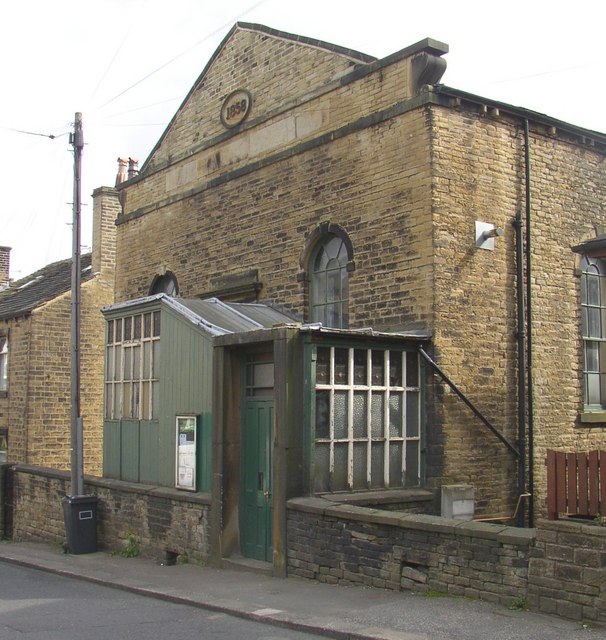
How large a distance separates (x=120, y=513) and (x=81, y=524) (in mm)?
836

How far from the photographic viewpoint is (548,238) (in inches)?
543

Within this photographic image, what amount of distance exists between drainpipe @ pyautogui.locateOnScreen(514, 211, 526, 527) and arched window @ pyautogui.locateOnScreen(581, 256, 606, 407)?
1.63 meters

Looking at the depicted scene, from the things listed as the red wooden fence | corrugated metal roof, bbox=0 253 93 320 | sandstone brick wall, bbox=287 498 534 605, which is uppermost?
corrugated metal roof, bbox=0 253 93 320

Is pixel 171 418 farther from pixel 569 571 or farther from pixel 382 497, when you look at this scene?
pixel 569 571

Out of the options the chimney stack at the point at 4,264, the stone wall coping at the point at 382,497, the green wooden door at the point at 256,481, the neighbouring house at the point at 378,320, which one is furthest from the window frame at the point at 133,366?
the chimney stack at the point at 4,264

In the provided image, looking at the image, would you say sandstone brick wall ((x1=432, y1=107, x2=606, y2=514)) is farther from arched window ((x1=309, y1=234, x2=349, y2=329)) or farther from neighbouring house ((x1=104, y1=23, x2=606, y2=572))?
arched window ((x1=309, y1=234, x2=349, y2=329))

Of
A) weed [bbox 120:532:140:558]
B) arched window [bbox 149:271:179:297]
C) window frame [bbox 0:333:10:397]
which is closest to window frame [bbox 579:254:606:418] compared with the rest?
weed [bbox 120:532:140:558]

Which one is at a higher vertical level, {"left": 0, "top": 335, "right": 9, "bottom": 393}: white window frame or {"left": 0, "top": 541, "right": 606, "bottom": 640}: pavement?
{"left": 0, "top": 335, "right": 9, "bottom": 393}: white window frame

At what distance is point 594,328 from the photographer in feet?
47.6

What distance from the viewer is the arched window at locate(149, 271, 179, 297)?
18.7 m

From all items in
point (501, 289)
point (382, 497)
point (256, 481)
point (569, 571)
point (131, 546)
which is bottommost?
point (131, 546)

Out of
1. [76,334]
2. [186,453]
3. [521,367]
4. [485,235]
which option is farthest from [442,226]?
[76,334]

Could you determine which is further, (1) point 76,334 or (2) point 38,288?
(2) point 38,288

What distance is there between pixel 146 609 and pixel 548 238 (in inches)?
328
